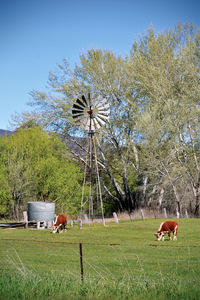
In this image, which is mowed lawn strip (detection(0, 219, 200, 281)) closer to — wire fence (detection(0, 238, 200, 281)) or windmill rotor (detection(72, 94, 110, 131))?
wire fence (detection(0, 238, 200, 281))

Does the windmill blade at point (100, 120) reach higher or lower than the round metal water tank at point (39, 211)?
higher

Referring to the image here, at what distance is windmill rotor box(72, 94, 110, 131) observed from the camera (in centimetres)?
2483

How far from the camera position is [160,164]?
3344 cm

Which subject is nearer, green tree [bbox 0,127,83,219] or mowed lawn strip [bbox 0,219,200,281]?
mowed lawn strip [bbox 0,219,200,281]

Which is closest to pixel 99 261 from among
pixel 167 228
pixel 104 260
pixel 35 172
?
pixel 104 260

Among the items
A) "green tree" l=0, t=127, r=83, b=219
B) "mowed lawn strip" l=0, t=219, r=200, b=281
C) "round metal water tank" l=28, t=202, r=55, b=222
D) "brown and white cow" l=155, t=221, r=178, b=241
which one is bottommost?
"mowed lawn strip" l=0, t=219, r=200, b=281

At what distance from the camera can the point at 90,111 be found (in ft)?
81.3

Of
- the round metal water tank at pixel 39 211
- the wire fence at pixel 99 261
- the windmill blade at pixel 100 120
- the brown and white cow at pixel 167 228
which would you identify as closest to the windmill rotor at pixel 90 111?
the windmill blade at pixel 100 120

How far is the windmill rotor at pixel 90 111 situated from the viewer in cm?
2483

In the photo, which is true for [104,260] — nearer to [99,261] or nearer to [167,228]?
[99,261]

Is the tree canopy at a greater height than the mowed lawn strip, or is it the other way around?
the tree canopy

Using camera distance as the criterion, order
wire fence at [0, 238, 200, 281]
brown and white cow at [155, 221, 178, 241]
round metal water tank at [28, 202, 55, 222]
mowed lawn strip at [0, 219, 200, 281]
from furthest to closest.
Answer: round metal water tank at [28, 202, 55, 222], brown and white cow at [155, 221, 178, 241], mowed lawn strip at [0, 219, 200, 281], wire fence at [0, 238, 200, 281]

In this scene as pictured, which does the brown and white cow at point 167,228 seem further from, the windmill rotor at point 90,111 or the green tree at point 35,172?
the green tree at point 35,172

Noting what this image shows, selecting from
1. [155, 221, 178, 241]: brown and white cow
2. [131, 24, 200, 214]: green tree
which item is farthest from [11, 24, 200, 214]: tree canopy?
[155, 221, 178, 241]: brown and white cow
